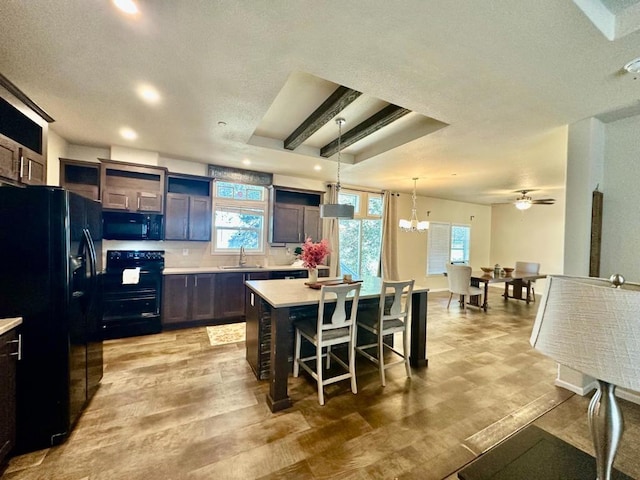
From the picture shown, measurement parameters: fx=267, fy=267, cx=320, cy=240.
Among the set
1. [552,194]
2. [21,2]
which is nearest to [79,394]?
[21,2]

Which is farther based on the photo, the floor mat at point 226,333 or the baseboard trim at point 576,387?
the floor mat at point 226,333

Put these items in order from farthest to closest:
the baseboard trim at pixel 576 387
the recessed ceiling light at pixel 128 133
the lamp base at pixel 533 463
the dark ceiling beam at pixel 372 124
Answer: the recessed ceiling light at pixel 128 133
the dark ceiling beam at pixel 372 124
the baseboard trim at pixel 576 387
the lamp base at pixel 533 463

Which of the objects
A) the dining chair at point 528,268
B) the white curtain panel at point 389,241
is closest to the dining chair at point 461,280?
the white curtain panel at point 389,241

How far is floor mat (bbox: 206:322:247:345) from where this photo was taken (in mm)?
3771

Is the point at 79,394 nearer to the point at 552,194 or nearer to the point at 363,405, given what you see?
the point at 363,405

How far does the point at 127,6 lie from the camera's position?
1496 millimetres

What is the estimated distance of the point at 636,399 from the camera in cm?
253

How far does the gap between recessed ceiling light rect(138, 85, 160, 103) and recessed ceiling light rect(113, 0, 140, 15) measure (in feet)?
2.91

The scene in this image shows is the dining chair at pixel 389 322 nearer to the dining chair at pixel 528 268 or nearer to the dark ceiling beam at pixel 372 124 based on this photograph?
the dark ceiling beam at pixel 372 124

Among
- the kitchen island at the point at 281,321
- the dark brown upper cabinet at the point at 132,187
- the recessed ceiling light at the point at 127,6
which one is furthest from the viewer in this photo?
the dark brown upper cabinet at the point at 132,187

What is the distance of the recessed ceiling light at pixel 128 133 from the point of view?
331 centimetres

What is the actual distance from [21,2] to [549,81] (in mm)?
3500

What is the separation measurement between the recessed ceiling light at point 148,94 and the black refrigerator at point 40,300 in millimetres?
1149

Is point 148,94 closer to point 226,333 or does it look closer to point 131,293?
point 131,293
